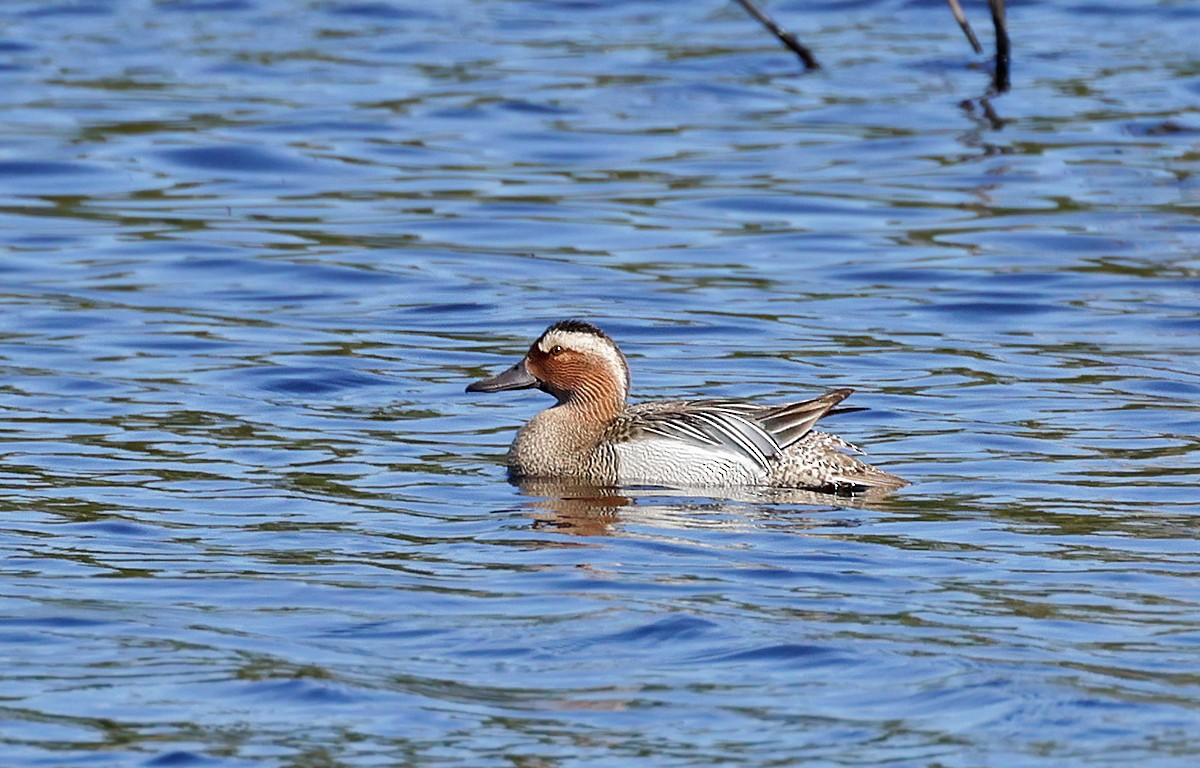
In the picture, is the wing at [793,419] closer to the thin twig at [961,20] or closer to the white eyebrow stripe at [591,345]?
the white eyebrow stripe at [591,345]

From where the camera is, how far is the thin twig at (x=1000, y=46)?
63.9 ft

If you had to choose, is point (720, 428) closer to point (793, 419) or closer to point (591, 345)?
point (793, 419)

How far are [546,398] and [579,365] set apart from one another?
1.99m

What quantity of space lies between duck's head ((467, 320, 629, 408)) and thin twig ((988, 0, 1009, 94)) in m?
9.19

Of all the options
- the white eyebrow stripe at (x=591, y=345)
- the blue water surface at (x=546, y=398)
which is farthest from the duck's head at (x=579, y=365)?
the blue water surface at (x=546, y=398)

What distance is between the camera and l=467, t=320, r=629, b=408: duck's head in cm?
1104

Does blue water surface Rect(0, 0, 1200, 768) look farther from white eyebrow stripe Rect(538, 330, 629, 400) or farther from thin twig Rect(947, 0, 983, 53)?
white eyebrow stripe Rect(538, 330, 629, 400)

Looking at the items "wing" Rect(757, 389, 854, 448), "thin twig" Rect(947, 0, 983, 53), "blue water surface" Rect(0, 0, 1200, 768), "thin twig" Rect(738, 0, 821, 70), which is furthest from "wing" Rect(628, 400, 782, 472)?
"thin twig" Rect(947, 0, 983, 53)

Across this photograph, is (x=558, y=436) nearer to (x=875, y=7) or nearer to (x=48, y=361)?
(x=48, y=361)

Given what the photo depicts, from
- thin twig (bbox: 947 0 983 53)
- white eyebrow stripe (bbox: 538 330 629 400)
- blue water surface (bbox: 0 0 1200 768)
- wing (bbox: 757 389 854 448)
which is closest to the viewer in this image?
blue water surface (bbox: 0 0 1200 768)

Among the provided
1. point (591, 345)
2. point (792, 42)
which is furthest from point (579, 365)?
point (792, 42)

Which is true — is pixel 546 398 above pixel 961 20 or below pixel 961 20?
below

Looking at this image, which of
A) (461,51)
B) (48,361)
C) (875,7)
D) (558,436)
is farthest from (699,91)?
(558,436)

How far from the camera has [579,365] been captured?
A: 11.1 metres
